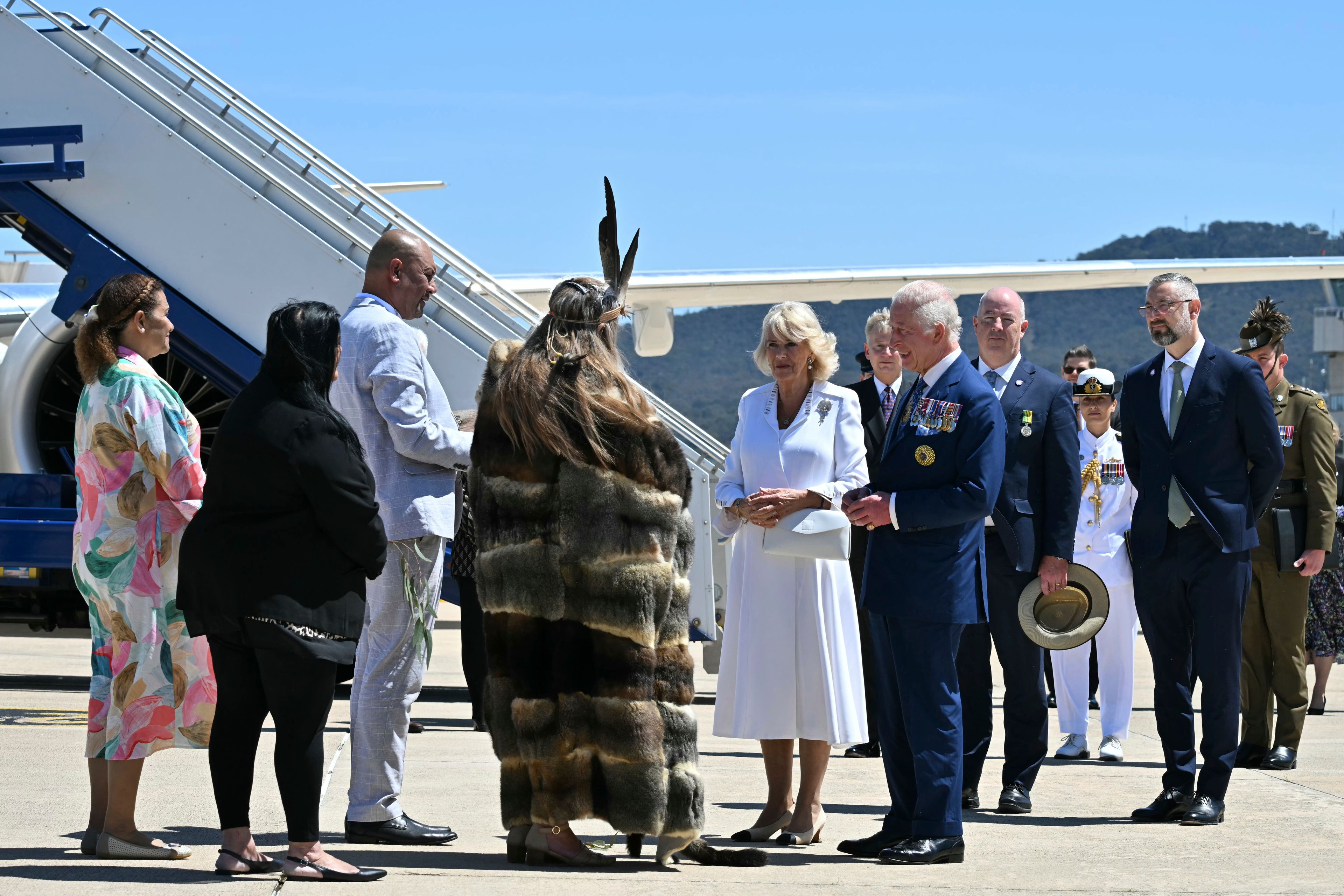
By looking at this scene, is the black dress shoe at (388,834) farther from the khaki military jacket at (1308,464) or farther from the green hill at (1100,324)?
the green hill at (1100,324)

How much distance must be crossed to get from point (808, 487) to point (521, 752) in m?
1.47

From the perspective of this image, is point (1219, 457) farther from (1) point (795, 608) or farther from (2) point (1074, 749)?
(2) point (1074, 749)

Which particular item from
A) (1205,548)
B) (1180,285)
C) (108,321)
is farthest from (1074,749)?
(108,321)

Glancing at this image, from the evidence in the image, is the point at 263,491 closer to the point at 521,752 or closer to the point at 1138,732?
the point at 521,752

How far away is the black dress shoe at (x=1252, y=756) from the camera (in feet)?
23.0

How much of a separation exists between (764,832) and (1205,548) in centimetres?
205

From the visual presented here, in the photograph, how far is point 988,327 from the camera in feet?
20.0

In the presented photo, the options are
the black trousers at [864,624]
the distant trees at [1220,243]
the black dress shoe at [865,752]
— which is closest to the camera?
the black trousers at [864,624]

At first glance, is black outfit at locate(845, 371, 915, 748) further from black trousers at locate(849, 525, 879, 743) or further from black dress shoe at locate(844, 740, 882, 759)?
black dress shoe at locate(844, 740, 882, 759)

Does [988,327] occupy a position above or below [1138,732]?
above

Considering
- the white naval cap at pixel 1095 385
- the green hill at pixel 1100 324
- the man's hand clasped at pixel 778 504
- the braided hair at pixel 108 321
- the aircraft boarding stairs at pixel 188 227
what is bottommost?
the man's hand clasped at pixel 778 504

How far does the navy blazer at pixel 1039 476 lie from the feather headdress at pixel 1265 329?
6.20 ft

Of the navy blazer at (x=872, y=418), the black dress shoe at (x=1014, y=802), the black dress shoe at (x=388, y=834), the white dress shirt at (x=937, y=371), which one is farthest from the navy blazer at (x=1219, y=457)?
the black dress shoe at (x=388, y=834)

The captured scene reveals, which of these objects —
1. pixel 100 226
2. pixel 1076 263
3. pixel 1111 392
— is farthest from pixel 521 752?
pixel 1076 263
